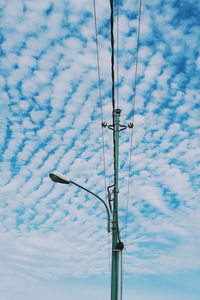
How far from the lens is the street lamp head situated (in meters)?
8.49

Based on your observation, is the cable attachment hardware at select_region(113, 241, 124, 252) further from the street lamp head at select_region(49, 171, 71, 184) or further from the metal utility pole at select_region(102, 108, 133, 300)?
the street lamp head at select_region(49, 171, 71, 184)

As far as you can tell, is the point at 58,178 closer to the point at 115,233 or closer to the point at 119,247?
the point at 115,233

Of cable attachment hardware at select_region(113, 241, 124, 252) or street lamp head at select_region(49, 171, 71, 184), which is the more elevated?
street lamp head at select_region(49, 171, 71, 184)

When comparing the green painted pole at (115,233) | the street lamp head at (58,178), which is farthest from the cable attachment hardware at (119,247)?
the street lamp head at (58,178)

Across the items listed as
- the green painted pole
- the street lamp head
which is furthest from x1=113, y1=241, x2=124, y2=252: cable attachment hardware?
the street lamp head

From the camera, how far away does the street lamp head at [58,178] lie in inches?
334

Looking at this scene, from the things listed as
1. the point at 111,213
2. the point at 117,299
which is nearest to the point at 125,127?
the point at 111,213

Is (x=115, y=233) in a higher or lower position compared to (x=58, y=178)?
lower

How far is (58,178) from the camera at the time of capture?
865 cm

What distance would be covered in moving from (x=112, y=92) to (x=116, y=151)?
233 cm

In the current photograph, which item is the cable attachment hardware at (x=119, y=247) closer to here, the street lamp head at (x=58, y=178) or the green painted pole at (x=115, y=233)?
the green painted pole at (x=115, y=233)

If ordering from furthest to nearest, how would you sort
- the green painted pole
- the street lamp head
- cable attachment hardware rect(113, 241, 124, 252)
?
the street lamp head
cable attachment hardware rect(113, 241, 124, 252)
the green painted pole

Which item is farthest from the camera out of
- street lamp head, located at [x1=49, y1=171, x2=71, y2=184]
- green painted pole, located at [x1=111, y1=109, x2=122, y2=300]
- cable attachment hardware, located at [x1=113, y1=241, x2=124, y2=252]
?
street lamp head, located at [x1=49, y1=171, x2=71, y2=184]

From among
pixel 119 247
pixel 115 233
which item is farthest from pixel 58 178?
pixel 119 247
